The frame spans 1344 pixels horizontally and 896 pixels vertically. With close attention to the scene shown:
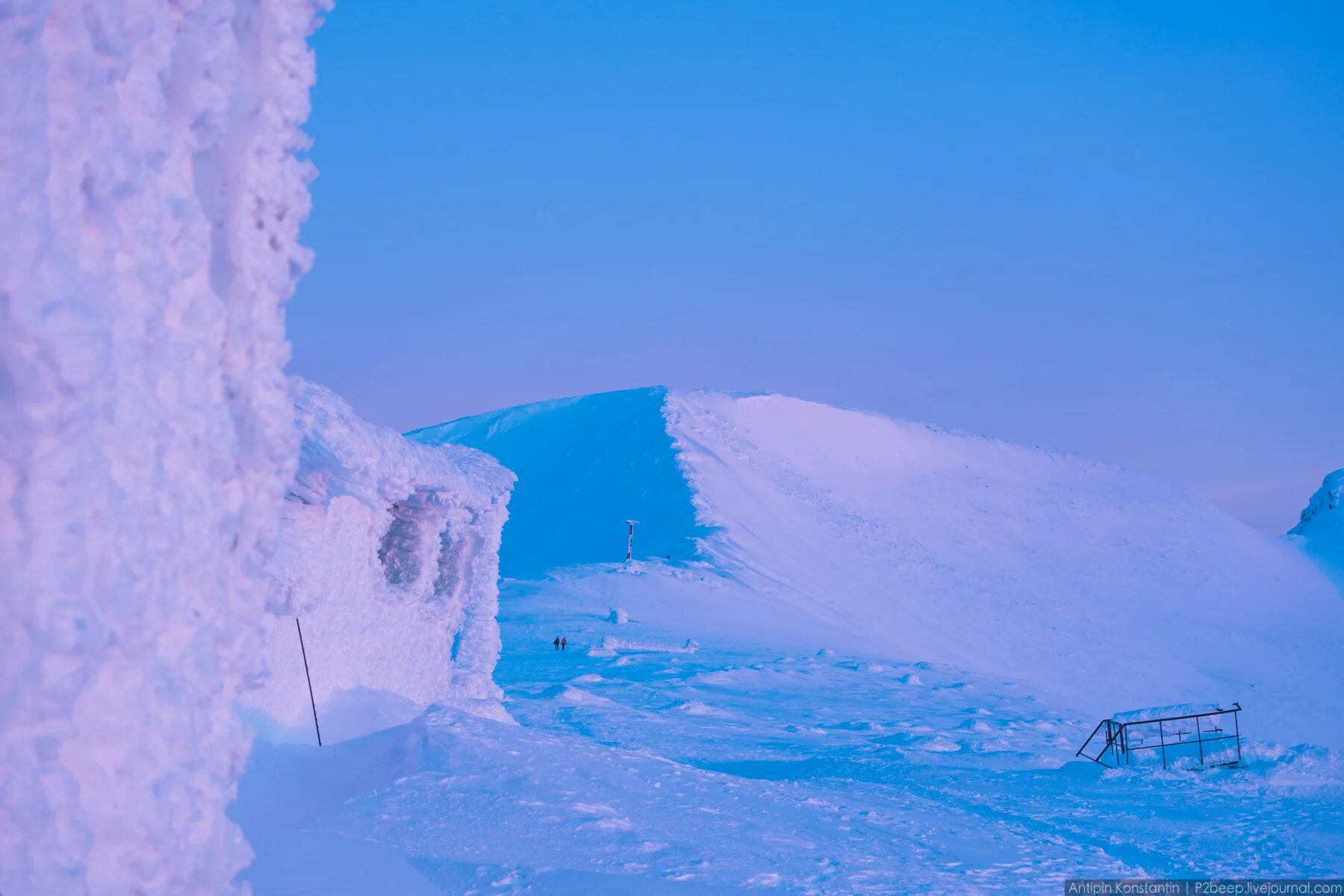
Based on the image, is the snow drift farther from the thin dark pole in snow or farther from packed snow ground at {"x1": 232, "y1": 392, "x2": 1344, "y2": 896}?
the thin dark pole in snow

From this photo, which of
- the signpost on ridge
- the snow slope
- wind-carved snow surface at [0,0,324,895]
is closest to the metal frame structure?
wind-carved snow surface at [0,0,324,895]

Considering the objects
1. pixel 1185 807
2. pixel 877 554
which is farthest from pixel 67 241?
pixel 877 554

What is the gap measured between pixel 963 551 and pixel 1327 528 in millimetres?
27019

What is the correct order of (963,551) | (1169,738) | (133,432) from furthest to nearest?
(963,551) → (1169,738) → (133,432)

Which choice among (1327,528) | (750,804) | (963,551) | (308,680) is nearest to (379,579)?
(308,680)

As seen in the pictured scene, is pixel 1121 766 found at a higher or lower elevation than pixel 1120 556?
lower

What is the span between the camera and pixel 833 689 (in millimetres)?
19859

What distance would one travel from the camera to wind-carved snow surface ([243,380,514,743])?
9641mm

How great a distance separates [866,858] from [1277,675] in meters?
30.8

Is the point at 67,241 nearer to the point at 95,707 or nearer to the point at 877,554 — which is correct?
the point at 95,707

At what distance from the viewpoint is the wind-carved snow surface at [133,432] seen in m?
1.88

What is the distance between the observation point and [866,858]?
7.73m

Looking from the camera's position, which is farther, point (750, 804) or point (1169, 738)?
point (1169, 738)

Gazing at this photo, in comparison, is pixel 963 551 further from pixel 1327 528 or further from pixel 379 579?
pixel 379 579
